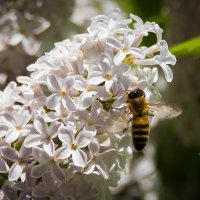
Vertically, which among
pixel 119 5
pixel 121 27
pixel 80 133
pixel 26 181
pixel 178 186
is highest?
pixel 121 27

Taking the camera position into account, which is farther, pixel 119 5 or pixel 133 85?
pixel 119 5

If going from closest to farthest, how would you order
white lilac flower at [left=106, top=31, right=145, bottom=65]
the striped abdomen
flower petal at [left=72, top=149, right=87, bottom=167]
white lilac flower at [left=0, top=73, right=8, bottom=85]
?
flower petal at [left=72, top=149, right=87, bottom=167]
white lilac flower at [left=106, top=31, right=145, bottom=65]
the striped abdomen
white lilac flower at [left=0, top=73, right=8, bottom=85]

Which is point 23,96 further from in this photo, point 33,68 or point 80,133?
point 80,133

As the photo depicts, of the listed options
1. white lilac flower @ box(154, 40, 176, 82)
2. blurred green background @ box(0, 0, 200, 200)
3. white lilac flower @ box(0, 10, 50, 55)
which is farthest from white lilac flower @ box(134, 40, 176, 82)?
white lilac flower @ box(0, 10, 50, 55)

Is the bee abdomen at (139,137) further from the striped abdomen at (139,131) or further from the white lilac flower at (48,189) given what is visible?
the white lilac flower at (48,189)

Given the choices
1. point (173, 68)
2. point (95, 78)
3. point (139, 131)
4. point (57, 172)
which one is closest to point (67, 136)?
point (57, 172)

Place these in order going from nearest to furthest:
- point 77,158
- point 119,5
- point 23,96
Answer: point 77,158, point 23,96, point 119,5

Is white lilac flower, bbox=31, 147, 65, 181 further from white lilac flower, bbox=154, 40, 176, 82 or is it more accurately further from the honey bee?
white lilac flower, bbox=154, 40, 176, 82

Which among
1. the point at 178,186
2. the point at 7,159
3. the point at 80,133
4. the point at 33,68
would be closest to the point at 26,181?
the point at 7,159
